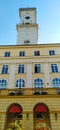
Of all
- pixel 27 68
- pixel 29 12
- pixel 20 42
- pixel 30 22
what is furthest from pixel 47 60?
pixel 29 12

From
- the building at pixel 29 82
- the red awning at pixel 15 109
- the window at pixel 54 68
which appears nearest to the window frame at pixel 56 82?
the building at pixel 29 82

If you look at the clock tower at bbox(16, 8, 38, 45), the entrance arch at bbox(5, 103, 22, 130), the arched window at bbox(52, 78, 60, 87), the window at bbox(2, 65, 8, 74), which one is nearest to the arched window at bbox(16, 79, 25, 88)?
the window at bbox(2, 65, 8, 74)

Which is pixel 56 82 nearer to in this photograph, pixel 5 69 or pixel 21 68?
pixel 21 68

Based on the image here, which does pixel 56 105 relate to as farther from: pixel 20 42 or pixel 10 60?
pixel 20 42

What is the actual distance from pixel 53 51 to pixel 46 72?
5.26m

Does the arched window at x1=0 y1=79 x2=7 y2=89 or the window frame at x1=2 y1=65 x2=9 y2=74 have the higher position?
the window frame at x1=2 y1=65 x2=9 y2=74

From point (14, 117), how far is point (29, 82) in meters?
8.16

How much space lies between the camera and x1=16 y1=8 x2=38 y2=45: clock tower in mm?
40312

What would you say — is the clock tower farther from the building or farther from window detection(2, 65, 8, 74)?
window detection(2, 65, 8, 74)

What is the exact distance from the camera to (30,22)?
45.4 meters

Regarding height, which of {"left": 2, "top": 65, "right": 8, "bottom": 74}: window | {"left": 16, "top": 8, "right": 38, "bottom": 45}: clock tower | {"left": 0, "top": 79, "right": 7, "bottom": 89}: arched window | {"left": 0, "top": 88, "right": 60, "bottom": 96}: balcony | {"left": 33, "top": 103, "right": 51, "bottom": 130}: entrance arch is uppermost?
{"left": 16, "top": 8, "right": 38, "bottom": 45}: clock tower

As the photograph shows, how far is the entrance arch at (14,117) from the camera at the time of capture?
19312mm

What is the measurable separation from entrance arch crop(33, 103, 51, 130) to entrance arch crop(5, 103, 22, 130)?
75.9 inches

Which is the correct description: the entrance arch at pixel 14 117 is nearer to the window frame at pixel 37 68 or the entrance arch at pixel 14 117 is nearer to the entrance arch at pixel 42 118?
the entrance arch at pixel 42 118
